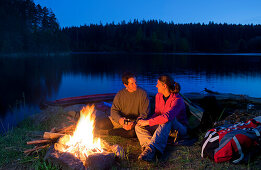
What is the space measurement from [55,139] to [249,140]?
371 centimetres

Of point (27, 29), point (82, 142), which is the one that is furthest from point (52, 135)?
point (27, 29)

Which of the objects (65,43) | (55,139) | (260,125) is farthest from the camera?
(65,43)

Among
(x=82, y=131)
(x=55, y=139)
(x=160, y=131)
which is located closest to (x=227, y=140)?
(x=160, y=131)

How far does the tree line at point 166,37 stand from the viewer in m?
106

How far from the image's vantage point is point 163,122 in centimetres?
457

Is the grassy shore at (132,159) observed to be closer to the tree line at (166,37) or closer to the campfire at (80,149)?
the campfire at (80,149)

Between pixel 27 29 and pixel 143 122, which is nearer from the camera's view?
pixel 143 122

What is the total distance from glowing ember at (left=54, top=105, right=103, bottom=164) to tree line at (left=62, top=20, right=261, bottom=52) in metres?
105

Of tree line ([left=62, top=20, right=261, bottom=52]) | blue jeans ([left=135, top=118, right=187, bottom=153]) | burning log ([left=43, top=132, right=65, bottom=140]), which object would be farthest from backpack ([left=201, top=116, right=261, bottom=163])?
tree line ([left=62, top=20, right=261, bottom=52])

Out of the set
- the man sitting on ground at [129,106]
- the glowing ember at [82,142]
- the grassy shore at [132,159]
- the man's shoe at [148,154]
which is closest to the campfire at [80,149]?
the glowing ember at [82,142]

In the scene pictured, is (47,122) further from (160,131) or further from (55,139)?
(160,131)

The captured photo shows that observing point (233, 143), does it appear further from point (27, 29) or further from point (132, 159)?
point (27, 29)

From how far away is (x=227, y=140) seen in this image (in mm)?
3797

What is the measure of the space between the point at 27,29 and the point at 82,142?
77.4 metres
